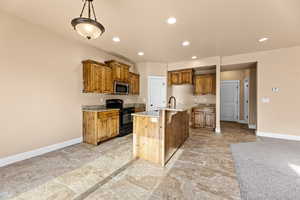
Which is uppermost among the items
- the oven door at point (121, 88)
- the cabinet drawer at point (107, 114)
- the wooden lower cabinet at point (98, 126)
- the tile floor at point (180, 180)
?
the oven door at point (121, 88)

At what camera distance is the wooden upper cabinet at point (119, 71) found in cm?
403

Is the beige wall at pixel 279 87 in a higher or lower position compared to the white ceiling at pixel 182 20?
lower

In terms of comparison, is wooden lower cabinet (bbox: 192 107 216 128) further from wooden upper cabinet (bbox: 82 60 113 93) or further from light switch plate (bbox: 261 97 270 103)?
wooden upper cabinet (bbox: 82 60 113 93)

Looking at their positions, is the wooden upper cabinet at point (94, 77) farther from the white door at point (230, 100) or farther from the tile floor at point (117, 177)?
the white door at point (230, 100)

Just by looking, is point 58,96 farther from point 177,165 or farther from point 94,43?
point 177,165

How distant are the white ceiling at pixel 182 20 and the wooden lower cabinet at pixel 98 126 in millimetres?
2065

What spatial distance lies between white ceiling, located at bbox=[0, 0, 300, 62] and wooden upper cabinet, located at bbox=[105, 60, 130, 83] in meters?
0.61

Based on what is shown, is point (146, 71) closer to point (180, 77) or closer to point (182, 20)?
point (180, 77)

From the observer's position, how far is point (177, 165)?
2293 mm

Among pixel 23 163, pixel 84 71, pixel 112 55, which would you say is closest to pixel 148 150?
pixel 23 163

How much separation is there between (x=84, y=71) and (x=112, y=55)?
4.45 feet

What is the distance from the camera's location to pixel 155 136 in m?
2.34

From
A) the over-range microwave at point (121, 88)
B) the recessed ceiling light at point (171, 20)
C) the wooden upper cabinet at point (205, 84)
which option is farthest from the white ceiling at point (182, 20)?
the wooden upper cabinet at point (205, 84)

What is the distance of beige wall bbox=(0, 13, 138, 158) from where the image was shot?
228cm
